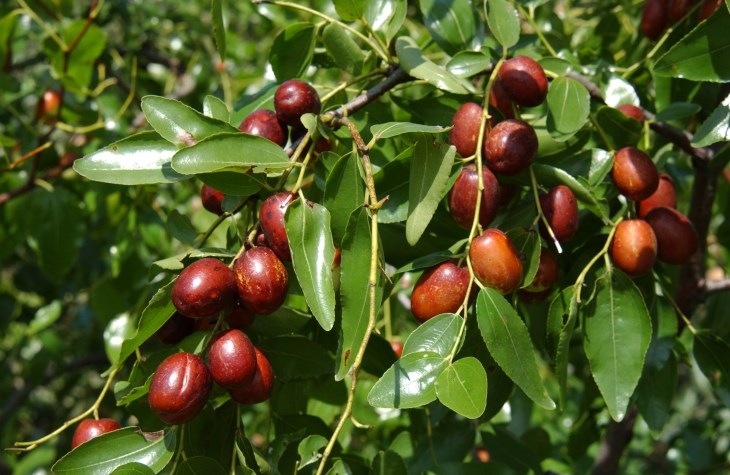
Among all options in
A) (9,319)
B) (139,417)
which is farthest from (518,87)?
(9,319)

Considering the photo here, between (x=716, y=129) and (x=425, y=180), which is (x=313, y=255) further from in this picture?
(x=716, y=129)

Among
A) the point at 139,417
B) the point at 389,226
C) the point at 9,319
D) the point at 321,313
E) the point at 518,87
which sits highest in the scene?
the point at 518,87

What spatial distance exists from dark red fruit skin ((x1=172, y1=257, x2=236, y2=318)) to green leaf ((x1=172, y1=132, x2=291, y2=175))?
0.13 m

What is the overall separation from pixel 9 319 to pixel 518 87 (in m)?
2.81

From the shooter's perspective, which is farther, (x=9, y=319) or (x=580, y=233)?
(x=9, y=319)

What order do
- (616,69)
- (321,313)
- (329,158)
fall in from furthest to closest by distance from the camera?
1. (616,69)
2. (329,158)
3. (321,313)

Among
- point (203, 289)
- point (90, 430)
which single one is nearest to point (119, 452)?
point (90, 430)

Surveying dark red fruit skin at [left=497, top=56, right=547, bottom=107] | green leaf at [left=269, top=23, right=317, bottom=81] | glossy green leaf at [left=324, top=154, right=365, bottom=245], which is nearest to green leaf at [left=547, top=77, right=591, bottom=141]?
dark red fruit skin at [left=497, top=56, right=547, bottom=107]

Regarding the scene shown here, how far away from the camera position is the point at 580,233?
1.40 m

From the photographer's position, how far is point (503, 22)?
1.38 m

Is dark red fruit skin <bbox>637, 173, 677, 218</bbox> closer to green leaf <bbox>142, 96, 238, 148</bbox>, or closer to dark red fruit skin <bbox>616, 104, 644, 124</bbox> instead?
dark red fruit skin <bbox>616, 104, 644, 124</bbox>

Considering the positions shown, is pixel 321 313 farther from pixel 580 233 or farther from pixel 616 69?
pixel 616 69

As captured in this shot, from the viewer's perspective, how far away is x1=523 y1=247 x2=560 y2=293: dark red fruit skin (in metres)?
1.22

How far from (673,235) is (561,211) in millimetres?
226
